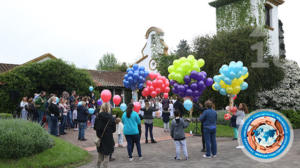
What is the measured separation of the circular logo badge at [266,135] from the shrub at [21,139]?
5853 mm

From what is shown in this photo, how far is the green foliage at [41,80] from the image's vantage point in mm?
14852

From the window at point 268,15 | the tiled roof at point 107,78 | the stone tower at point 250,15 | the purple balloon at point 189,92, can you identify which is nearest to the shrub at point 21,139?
the purple balloon at point 189,92

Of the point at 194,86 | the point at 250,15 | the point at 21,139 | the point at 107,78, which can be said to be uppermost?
the point at 250,15

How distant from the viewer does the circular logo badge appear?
11.3 feet

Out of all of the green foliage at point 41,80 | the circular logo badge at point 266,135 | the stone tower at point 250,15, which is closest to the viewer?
the circular logo badge at point 266,135

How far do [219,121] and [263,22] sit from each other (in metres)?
12.6

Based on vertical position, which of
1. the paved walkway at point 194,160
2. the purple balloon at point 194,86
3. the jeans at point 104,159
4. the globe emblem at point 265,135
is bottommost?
the paved walkway at point 194,160

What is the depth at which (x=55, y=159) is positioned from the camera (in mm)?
7012

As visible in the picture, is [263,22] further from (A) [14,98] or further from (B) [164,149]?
(A) [14,98]

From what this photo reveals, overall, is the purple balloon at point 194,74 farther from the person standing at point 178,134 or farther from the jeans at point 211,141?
the person standing at point 178,134

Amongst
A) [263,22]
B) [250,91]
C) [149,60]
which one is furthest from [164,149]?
[149,60]

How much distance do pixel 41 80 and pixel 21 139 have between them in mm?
10441

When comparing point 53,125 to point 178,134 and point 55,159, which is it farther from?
point 178,134

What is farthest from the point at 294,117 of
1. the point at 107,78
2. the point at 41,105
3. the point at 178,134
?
the point at 107,78
